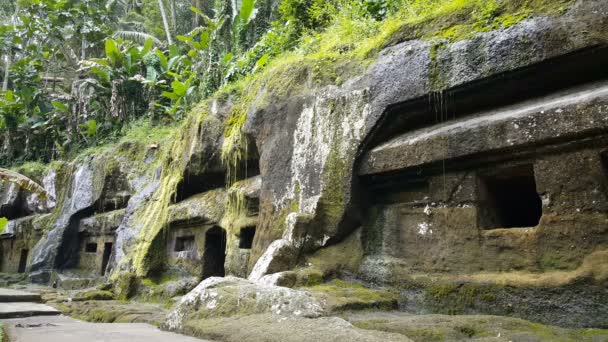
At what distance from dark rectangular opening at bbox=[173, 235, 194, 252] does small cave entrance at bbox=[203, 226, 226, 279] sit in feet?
1.58

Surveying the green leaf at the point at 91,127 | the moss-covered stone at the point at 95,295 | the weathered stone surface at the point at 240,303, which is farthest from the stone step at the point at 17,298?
the green leaf at the point at 91,127

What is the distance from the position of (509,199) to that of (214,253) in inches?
216

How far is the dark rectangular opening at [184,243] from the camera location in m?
9.02

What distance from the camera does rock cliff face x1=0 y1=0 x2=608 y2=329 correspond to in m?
3.83

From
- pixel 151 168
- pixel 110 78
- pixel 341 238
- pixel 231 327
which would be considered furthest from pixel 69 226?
pixel 231 327

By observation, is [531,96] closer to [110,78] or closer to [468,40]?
[468,40]

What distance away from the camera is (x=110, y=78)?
16.6m

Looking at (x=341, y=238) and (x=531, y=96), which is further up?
(x=531, y=96)

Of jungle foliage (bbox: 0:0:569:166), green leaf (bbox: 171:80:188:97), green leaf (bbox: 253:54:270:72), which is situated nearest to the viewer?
jungle foliage (bbox: 0:0:569:166)

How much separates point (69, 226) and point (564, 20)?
42.5ft

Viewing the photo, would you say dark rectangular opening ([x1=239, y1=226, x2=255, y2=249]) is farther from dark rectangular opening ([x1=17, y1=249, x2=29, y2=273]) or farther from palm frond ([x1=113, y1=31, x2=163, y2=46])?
palm frond ([x1=113, y1=31, x2=163, y2=46])

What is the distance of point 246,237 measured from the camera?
7.54 meters

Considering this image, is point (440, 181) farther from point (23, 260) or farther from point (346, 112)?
point (23, 260)

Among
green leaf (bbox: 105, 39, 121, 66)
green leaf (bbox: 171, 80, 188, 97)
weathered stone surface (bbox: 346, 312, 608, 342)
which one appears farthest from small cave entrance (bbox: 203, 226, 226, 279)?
green leaf (bbox: 105, 39, 121, 66)
